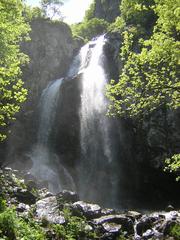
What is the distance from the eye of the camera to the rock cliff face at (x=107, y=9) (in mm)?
68500

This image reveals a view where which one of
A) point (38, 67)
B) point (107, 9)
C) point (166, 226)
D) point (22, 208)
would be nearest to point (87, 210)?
point (22, 208)

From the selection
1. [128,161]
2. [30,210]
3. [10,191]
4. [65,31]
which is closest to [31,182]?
[10,191]

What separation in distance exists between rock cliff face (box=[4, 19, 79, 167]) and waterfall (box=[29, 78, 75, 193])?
3.48ft

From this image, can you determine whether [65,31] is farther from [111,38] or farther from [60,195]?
[60,195]

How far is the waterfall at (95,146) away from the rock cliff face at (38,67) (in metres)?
6.18

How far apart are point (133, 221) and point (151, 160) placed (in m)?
12.2

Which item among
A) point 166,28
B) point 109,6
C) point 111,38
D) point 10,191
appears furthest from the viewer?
point 109,6

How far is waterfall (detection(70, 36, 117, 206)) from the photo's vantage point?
32.6 meters

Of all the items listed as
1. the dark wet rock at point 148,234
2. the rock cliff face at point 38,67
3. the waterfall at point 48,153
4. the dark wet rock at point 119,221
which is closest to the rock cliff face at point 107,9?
the rock cliff face at point 38,67

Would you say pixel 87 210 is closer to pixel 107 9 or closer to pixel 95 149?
pixel 95 149

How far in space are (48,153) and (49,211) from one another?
17084mm

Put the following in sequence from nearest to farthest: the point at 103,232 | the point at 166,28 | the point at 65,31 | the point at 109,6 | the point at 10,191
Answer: the point at 166,28 → the point at 103,232 → the point at 10,191 → the point at 65,31 → the point at 109,6

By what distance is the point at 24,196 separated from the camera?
19.9 meters

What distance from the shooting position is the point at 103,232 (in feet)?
57.4
